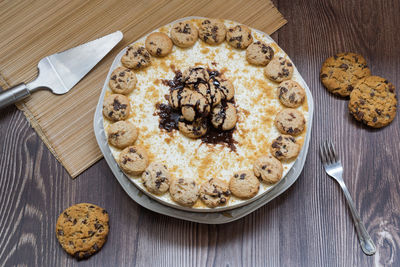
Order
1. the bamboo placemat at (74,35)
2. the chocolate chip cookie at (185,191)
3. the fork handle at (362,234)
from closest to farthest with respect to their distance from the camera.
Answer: the chocolate chip cookie at (185,191)
the fork handle at (362,234)
the bamboo placemat at (74,35)

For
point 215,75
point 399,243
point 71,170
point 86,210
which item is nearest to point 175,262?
point 86,210

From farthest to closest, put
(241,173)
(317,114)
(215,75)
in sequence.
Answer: (317,114), (215,75), (241,173)

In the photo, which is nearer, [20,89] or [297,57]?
[20,89]

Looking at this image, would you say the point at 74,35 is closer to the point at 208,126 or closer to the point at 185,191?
the point at 208,126

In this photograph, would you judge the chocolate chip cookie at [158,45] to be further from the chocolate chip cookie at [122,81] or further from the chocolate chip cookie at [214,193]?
the chocolate chip cookie at [214,193]

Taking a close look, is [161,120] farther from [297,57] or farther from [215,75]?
[297,57]

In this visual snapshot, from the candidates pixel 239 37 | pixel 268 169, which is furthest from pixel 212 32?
pixel 268 169

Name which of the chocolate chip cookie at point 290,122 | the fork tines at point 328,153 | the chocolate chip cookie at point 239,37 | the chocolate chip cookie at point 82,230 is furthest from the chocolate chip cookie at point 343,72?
the chocolate chip cookie at point 82,230
